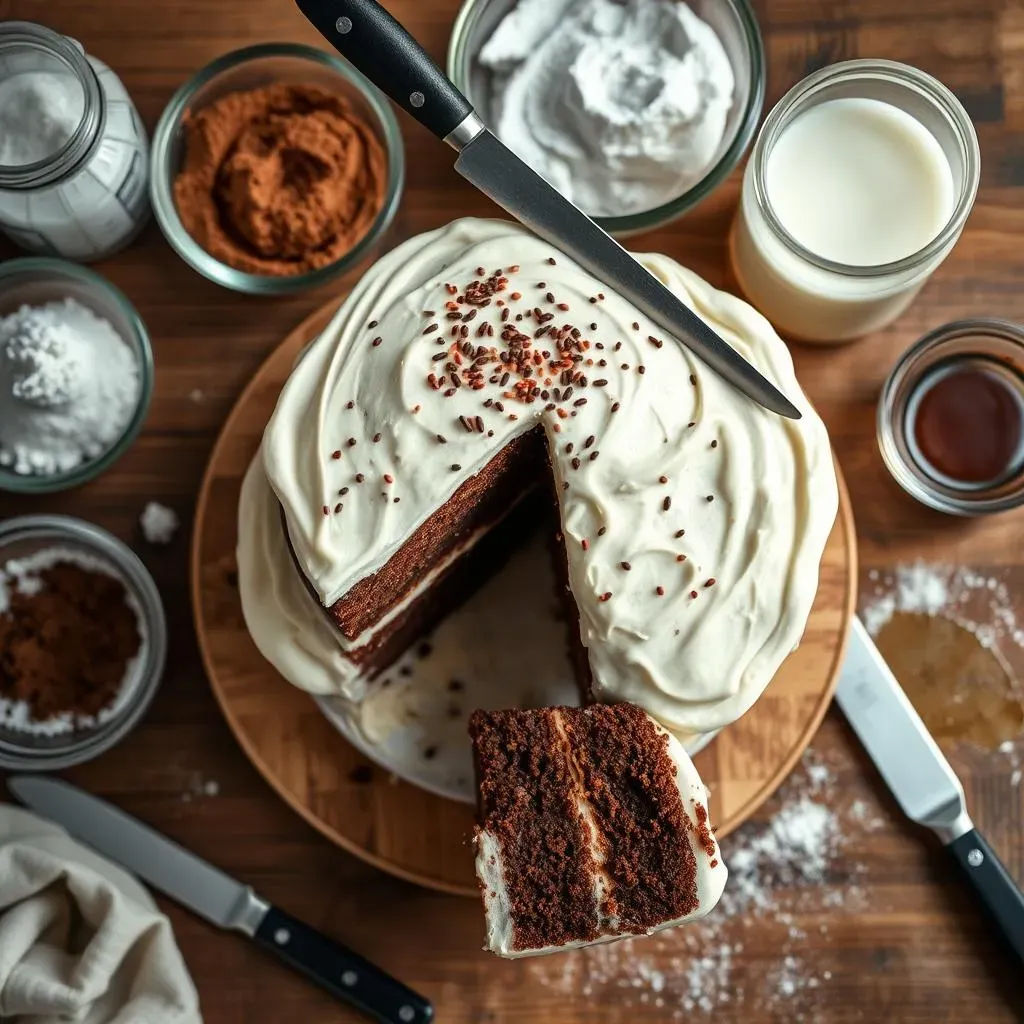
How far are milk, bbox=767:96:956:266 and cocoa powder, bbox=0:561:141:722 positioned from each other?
2261mm

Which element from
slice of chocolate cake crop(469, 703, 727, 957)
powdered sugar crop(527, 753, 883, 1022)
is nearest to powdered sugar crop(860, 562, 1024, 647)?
powdered sugar crop(527, 753, 883, 1022)

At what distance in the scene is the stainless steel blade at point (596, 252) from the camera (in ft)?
9.81

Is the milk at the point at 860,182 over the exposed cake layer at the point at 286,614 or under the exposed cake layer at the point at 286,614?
under

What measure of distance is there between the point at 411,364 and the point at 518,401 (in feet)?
0.89

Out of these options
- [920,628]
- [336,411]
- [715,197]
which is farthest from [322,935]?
[715,197]

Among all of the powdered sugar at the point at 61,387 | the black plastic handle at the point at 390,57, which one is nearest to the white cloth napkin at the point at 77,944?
the powdered sugar at the point at 61,387

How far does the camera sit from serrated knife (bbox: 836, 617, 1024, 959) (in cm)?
349

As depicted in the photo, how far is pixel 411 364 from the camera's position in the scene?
288 cm

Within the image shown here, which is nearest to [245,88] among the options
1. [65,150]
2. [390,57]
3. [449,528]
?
[65,150]

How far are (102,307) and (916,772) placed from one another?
279cm

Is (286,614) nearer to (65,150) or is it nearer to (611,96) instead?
(65,150)

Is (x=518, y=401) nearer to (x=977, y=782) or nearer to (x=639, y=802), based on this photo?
(x=639, y=802)

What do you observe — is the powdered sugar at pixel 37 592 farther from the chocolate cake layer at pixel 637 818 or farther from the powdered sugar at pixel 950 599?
the powdered sugar at pixel 950 599

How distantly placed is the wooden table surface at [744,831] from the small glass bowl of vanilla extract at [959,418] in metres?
0.11
